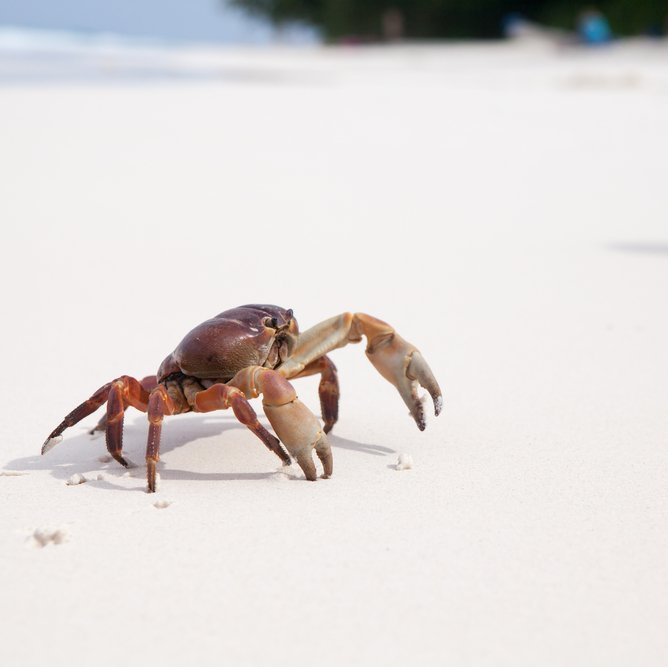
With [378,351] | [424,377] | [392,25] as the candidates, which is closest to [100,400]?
[378,351]

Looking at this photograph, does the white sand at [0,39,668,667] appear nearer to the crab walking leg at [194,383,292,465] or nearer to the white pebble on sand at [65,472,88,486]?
the white pebble on sand at [65,472,88,486]

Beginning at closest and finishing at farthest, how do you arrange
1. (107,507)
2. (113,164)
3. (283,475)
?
(107,507) < (283,475) < (113,164)

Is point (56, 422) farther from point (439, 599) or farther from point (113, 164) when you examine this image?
point (113, 164)

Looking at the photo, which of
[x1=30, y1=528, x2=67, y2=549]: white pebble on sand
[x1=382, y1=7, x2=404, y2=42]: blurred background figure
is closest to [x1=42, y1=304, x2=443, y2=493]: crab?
[x1=30, y1=528, x2=67, y2=549]: white pebble on sand

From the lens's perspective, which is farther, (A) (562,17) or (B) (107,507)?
(A) (562,17)

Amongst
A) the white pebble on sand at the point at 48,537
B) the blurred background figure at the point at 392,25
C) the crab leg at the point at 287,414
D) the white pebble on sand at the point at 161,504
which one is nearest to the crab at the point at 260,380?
the crab leg at the point at 287,414

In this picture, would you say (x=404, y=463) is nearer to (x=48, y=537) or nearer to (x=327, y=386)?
(x=327, y=386)

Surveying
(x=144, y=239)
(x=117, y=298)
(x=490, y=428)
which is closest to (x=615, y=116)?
(x=144, y=239)
